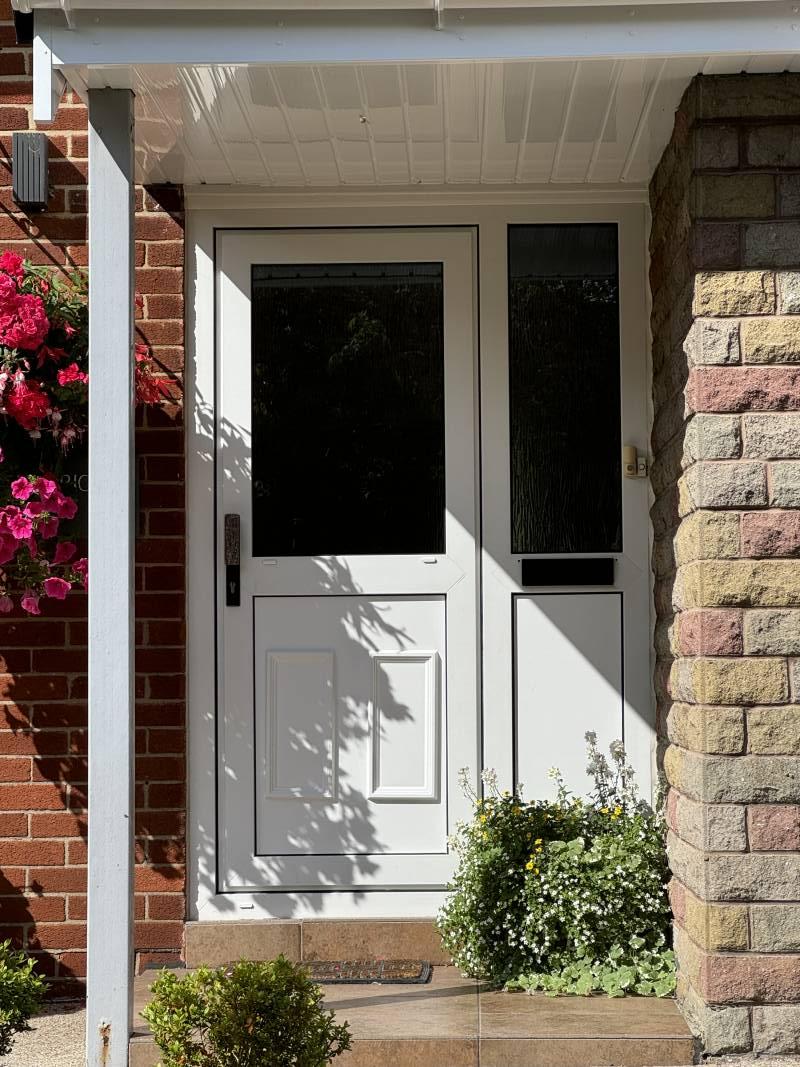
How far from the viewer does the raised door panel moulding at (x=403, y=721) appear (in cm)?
431

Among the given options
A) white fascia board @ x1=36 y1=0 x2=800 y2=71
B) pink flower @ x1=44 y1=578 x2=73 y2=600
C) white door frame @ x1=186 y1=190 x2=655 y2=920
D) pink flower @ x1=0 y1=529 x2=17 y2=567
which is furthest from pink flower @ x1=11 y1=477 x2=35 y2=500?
white fascia board @ x1=36 y1=0 x2=800 y2=71

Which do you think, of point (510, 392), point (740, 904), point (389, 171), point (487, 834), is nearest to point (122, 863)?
point (487, 834)

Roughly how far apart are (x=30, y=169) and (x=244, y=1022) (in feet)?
9.58

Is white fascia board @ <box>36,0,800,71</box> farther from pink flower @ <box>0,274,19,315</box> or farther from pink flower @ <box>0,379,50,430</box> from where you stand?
pink flower @ <box>0,379,50,430</box>

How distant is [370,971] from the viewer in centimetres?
408

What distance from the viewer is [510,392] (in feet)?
→ 14.4

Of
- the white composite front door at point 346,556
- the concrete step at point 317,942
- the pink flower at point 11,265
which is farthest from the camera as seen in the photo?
the white composite front door at point 346,556

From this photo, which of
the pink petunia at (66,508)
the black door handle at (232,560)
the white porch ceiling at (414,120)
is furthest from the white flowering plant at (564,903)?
the white porch ceiling at (414,120)

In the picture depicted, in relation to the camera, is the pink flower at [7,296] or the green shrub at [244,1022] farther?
the pink flower at [7,296]

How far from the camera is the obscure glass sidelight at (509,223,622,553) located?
4.36 meters

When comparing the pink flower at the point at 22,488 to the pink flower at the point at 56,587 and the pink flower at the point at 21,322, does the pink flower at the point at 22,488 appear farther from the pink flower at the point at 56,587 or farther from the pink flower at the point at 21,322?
the pink flower at the point at 21,322

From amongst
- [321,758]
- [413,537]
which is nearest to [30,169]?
[413,537]

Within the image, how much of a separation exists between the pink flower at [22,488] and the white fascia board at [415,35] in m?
1.25

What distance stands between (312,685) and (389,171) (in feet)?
5.80
